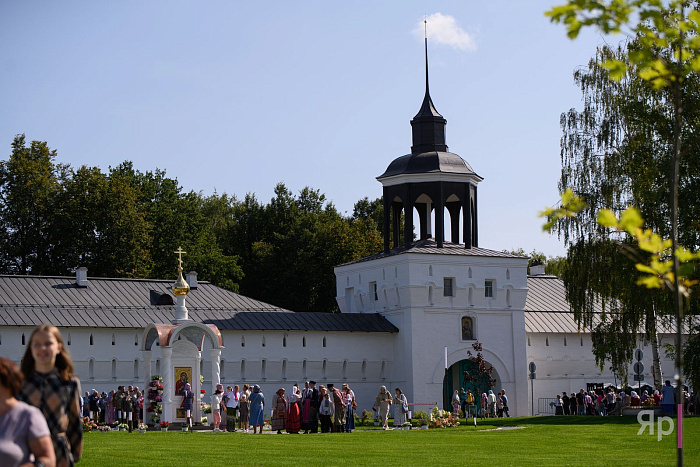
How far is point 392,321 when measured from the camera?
46469 mm

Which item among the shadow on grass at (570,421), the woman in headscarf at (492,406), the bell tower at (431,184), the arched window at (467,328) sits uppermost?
the bell tower at (431,184)

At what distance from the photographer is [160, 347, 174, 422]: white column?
33.7m

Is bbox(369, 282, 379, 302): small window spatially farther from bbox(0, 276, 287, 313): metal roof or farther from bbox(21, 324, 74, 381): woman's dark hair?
bbox(21, 324, 74, 381): woman's dark hair

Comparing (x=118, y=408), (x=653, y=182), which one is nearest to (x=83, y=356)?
(x=118, y=408)

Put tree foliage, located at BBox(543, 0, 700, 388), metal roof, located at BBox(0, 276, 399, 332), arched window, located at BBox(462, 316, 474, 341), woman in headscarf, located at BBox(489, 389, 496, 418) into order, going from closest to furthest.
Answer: tree foliage, located at BBox(543, 0, 700, 388) → metal roof, located at BBox(0, 276, 399, 332) → woman in headscarf, located at BBox(489, 389, 496, 418) → arched window, located at BBox(462, 316, 474, 341)

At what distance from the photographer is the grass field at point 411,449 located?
18.3 m

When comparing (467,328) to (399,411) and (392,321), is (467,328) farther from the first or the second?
(399,411)

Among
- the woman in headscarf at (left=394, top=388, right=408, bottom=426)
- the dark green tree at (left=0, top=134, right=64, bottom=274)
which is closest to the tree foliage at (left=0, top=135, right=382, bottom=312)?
the dark green tree at (left=0, top=134, right=64, bottom=274)

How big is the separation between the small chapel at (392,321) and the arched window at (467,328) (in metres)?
0.06

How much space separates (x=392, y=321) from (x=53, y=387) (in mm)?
39124

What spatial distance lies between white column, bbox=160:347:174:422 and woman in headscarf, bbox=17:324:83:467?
86.6 feet

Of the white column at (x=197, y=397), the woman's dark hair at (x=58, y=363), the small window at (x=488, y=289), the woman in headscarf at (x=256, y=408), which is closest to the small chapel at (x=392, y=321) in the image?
the small window at (x=488, y=289)

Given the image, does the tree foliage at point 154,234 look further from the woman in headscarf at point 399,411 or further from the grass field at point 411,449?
the grass field at point 411,449

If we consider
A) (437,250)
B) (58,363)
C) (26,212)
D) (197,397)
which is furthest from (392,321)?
(58,363)
